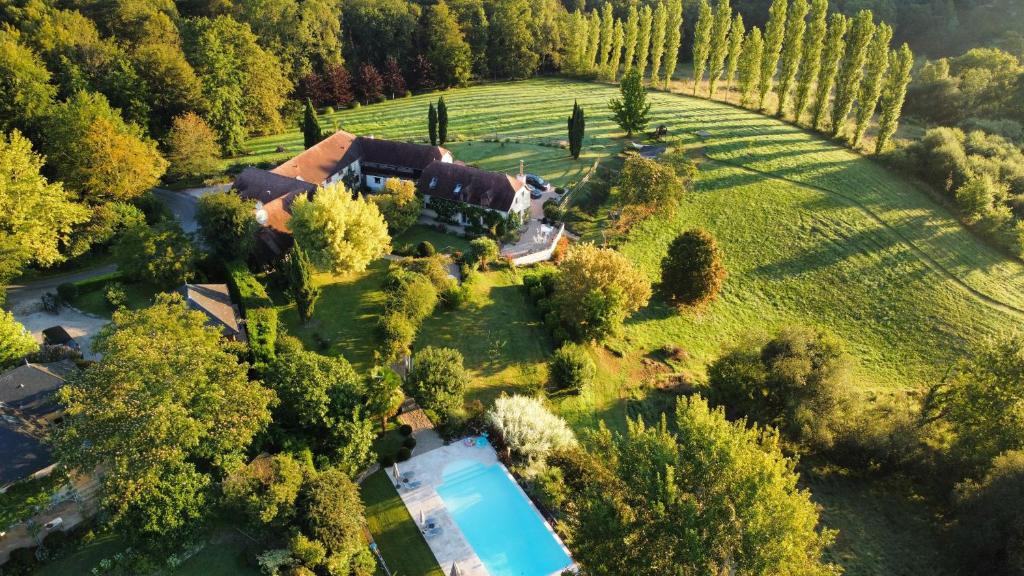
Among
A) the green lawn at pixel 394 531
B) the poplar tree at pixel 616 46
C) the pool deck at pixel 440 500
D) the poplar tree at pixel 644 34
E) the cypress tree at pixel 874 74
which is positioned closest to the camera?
the green lawn at pixel 394 531

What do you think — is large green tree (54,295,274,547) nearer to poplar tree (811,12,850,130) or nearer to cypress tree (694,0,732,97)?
poplar tree (811,12,850,130)

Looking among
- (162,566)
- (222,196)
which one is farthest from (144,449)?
(222,196)

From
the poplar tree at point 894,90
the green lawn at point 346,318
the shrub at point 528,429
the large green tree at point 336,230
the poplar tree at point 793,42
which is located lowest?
the shrub at point 528,429

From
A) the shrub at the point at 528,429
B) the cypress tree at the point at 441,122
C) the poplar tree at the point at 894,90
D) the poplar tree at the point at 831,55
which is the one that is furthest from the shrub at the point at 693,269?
the poplar tree at the point at 831,55

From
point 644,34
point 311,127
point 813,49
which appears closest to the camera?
point 311,127

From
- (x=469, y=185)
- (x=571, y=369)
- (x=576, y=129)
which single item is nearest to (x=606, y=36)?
(x=576, y=129)

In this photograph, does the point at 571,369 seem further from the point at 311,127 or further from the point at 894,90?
the point at 894,90

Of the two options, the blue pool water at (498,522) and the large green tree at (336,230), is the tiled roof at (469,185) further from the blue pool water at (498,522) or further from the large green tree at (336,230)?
the blue pool water at (498,522)
